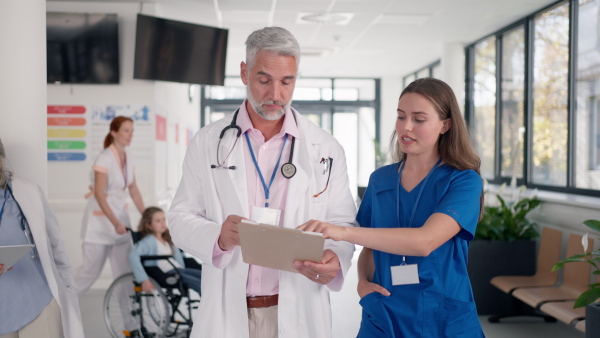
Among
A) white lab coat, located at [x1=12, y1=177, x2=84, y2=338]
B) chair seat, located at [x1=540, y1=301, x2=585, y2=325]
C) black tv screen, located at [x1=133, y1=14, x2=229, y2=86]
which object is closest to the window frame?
chair seat, located at [x1=540, y1=301, x2=585, y2=325]

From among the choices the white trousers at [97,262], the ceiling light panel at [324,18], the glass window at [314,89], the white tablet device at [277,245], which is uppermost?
the ceiling light panel at [324,18]

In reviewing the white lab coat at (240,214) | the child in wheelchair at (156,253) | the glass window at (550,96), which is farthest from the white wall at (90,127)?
the white lab coat at (240,214)

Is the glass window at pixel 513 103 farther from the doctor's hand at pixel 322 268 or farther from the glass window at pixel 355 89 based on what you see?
the doctor's hand at pixel 322 268

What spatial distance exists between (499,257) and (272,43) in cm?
391

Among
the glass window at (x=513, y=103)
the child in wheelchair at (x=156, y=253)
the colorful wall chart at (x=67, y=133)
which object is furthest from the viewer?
the glass window at (x=513, y=103)

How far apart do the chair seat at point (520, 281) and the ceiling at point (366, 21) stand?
3.13 meters

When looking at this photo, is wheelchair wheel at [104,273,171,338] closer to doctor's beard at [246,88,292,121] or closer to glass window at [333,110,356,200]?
doctor's beard at [246,88,292,121]

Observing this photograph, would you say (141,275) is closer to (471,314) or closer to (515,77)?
(471,314)

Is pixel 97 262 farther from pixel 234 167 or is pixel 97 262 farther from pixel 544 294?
pixel 544 294

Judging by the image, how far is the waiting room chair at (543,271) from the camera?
188 inches

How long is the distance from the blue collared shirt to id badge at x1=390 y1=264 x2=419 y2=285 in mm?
1576

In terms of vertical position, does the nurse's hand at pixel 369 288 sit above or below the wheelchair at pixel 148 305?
above

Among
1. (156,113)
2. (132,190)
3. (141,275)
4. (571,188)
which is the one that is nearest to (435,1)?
(571,188)

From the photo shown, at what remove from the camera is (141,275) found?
4.08 meters
